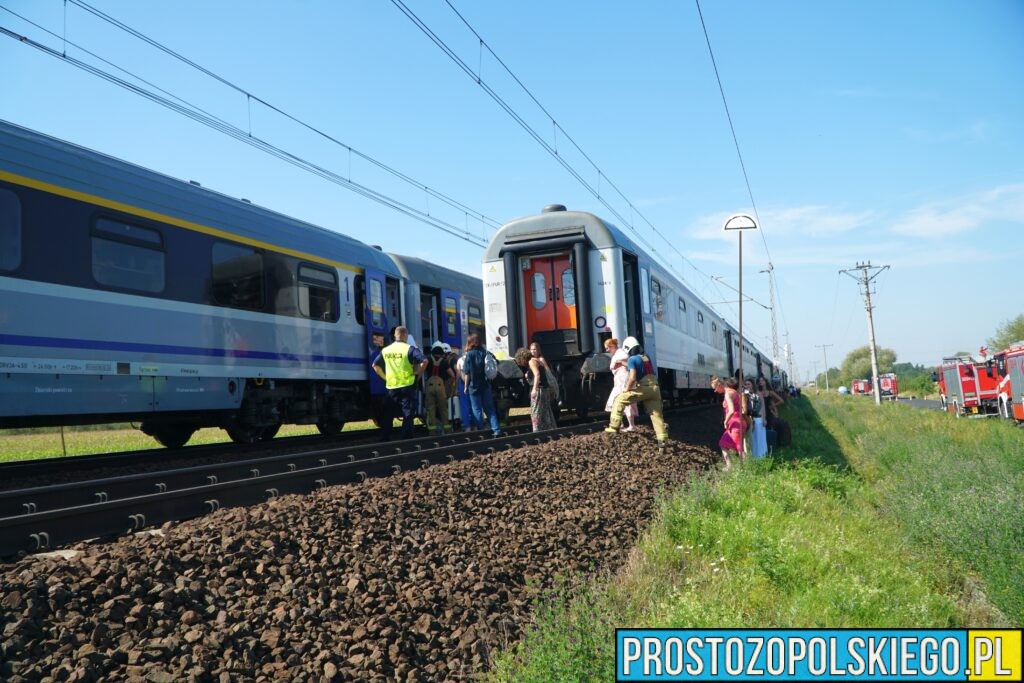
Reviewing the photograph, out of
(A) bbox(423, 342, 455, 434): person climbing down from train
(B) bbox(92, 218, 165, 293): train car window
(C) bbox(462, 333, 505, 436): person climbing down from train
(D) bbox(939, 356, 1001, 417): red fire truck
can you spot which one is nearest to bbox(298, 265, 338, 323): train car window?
(A) bbox(423, 342, 455, 434): person climbing down from train

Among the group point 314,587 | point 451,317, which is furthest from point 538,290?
point 314,587

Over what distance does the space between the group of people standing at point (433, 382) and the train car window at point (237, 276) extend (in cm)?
207

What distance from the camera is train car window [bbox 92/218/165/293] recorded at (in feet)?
29.3

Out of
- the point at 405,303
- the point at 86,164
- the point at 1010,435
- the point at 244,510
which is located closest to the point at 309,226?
the point at 405,303

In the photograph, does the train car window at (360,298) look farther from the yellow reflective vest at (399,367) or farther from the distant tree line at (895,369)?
the distant tree line at (895,369)

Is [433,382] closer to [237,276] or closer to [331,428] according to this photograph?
[331,428]

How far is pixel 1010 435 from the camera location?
1688 cm

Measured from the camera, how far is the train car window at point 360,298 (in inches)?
567

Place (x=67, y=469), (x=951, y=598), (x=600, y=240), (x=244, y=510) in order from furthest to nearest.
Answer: (x=600, y=240) → (x=67, y=469) → (x=951, y=598) → (x=244, y=510)

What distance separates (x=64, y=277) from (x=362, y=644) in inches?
261

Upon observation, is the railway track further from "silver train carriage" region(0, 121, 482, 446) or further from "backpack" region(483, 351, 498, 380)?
"backpack" region(483, 351, 498, 380)

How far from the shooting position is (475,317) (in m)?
19.7

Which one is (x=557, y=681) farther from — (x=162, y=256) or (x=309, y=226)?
(x=309, y=226)

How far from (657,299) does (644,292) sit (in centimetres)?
148
